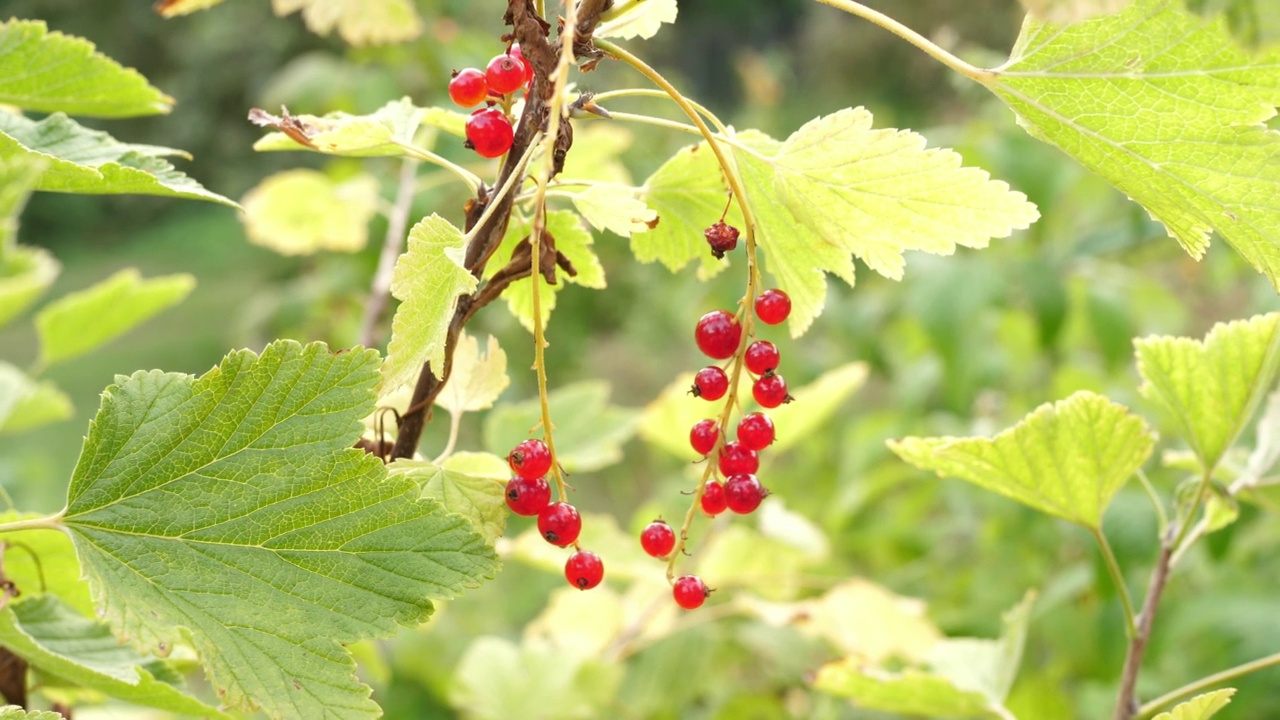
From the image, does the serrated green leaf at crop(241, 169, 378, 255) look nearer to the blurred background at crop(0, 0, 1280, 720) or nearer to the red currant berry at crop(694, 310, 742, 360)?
the blurred background at crop(0, 0, 1280, 720)

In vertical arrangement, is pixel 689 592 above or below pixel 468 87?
below

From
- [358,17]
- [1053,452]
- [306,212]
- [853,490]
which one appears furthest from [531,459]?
[853,490]

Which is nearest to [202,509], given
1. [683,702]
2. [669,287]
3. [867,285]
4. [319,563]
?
[319,563]

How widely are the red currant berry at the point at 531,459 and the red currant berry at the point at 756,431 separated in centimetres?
7

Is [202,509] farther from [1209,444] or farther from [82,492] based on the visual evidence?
[1209,444]

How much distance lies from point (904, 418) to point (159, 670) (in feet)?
3.51

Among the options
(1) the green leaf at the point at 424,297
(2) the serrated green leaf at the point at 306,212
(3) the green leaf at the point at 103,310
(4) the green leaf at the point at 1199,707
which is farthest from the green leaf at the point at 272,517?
(2) the serrated green leaf at the point at 306,212

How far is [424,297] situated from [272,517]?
0.08 m

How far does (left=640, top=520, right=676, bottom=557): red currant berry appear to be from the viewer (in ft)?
1.30

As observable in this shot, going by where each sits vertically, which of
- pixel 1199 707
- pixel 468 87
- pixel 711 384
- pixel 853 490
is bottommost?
pixel 853 490

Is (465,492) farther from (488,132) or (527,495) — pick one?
(488,132)

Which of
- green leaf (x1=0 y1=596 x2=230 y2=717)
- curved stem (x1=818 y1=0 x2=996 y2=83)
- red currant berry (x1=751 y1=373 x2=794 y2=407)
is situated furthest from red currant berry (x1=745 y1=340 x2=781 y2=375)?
green leaf (x1=0 y1=596 x2=230 y2=717)

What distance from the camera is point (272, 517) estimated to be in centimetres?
32

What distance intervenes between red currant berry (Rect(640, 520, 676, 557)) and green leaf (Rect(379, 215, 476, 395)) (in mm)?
121
